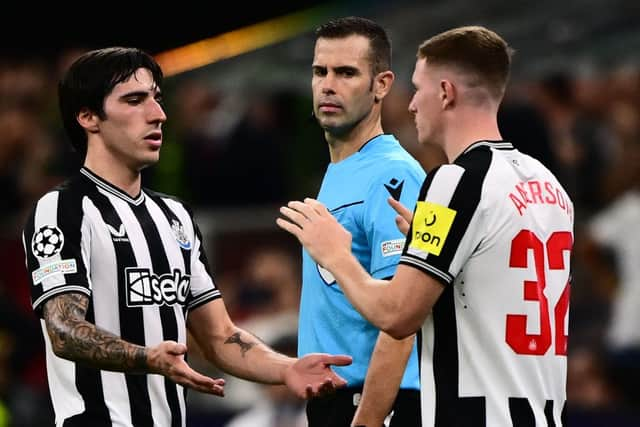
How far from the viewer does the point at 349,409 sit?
5.69 m

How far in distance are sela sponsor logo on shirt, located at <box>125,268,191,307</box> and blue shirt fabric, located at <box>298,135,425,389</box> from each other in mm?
580

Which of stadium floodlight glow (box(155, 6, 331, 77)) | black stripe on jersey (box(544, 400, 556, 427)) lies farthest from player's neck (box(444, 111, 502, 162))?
stadium floodlight glow (box(155, 6, 331, 77))

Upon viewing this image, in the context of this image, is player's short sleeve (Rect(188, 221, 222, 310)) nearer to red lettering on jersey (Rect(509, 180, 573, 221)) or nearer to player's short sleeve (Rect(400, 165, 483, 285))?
player's short sleeve (Rect(400, 165, 483, 285))

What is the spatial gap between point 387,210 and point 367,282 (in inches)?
32.2

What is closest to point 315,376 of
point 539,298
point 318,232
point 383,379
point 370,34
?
point 383,379

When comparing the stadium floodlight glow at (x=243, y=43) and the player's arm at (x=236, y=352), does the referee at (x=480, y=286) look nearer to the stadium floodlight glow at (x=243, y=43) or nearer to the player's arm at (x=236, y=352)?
the player's arm at (x=236, y=352)

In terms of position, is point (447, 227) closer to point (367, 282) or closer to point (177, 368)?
point (367, 282)

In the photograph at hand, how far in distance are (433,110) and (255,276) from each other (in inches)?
230

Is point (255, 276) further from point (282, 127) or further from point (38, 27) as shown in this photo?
point (38, 27)

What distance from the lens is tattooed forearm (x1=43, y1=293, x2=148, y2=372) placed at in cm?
489

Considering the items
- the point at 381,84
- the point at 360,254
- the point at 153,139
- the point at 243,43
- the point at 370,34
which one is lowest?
the point at 360,254

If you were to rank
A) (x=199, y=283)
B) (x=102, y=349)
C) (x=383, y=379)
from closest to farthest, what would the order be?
(x=102, y=349) → (x=383, y=379) → (x=199, y=283)

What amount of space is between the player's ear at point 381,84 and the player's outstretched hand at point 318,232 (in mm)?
1088

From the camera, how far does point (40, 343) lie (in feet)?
33.7
